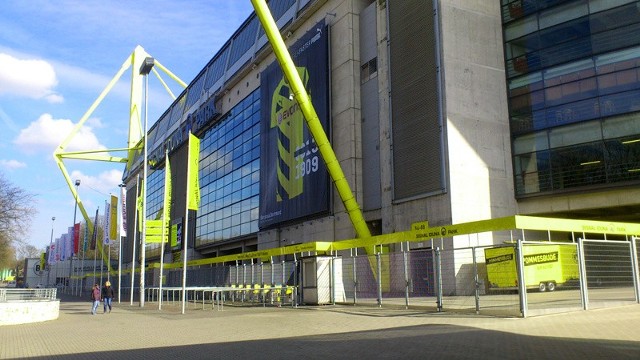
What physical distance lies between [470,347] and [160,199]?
77327 millimetres

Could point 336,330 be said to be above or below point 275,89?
below

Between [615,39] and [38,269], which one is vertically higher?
[615,39]

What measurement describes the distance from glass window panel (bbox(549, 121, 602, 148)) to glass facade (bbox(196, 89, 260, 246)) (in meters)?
27.4

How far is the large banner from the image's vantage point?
38.3m

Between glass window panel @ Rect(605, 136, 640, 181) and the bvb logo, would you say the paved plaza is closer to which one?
glass window panel @ Rect(605, 136, 640, 181)

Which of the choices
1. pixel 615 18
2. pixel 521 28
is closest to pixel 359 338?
pixel 615 18

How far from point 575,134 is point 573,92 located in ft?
7.29

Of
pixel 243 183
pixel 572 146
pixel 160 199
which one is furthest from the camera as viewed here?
pixel 160 199

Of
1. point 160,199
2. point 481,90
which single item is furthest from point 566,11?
point 160,199

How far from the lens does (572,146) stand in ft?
93.0

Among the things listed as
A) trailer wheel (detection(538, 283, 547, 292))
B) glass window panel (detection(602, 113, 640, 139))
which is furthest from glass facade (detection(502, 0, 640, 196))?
trailer wheel (detection(538, 283, 547, 292))

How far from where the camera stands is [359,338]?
11562 mm

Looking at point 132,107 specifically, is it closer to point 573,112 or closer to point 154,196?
point 154,196

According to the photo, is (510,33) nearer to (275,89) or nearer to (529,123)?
(529,123)
